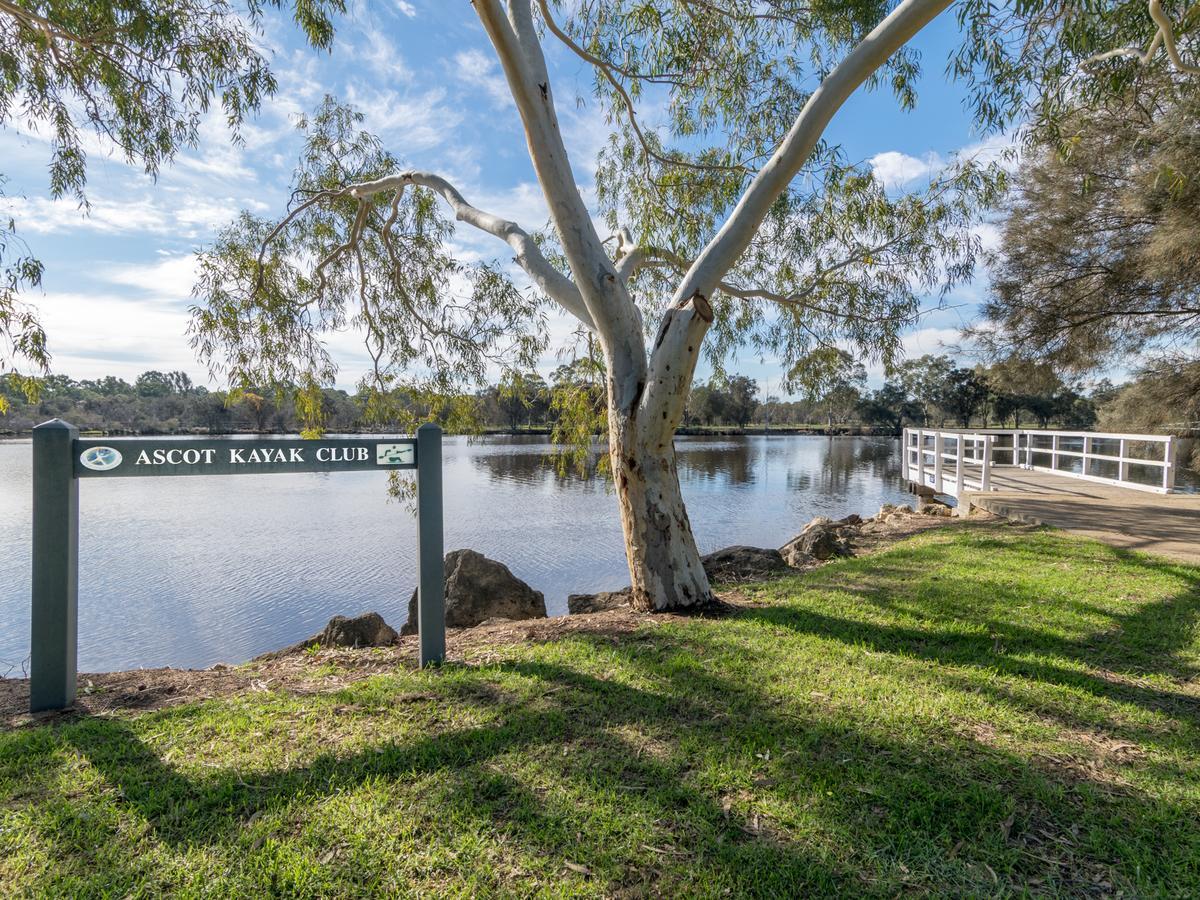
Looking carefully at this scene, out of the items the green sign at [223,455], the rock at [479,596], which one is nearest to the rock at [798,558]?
the rock at [479,596]

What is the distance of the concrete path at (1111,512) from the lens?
593cm

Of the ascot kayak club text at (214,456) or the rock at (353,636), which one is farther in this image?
the rock at (353,636)

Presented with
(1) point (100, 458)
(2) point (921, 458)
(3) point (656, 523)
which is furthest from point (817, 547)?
(2) point (921, 458)

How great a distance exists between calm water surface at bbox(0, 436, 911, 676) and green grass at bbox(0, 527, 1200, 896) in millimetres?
3804

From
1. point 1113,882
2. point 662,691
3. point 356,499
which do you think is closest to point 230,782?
point 662,691

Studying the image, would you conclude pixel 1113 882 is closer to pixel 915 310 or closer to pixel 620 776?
pixel 620 776

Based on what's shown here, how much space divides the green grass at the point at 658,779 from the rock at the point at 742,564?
2.06 m

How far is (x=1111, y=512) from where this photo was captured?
298 inches

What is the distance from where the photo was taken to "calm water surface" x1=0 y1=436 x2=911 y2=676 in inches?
254

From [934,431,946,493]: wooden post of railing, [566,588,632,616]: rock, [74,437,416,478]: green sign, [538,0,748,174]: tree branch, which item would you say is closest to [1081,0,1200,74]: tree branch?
[538,0,748,174]: tree branch

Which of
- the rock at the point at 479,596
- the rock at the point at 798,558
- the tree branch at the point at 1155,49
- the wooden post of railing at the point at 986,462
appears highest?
the tree branch at the point at 1155,49

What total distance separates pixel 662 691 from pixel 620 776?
71cm

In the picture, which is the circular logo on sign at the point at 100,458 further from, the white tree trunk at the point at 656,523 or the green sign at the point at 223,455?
the white tree trunk at the point at 656,523

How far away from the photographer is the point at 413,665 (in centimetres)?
325
